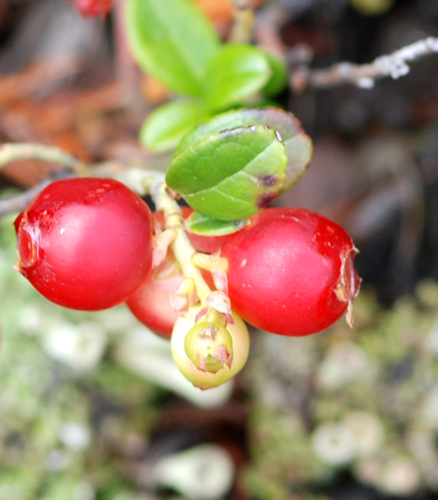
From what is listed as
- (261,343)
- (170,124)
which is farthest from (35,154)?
(261,343)

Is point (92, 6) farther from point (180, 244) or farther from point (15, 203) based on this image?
point (180, 244)

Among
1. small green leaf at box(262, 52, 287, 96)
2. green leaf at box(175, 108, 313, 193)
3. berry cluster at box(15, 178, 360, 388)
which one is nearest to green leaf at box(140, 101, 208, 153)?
small green leaf at box(262, 52, 287, 96)

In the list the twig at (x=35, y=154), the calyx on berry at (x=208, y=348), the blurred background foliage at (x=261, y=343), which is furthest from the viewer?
the blurred background foliage at (x=261, y=343)

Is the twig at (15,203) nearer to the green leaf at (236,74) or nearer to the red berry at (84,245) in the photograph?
the red berry at (84,245)

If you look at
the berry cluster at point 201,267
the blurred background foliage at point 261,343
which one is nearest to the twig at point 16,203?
the berry cluster at point 201,267

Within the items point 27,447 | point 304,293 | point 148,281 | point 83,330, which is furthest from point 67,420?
point 304,293

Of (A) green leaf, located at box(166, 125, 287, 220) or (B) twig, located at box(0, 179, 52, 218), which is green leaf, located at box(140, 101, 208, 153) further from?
(A) green leaf, located at box(166, 125, 287, 220)

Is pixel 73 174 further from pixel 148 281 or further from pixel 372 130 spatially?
pixel 372 130

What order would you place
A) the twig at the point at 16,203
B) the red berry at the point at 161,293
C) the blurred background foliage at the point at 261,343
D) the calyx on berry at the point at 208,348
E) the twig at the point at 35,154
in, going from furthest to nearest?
1. the blurred background foliage at the point at 261,343
2. the twig at the point at 35,154
3. the twig at the point at 16,203
4. the red berry at the point at 161,293
5. the calyx on berry at the point at 208,348
